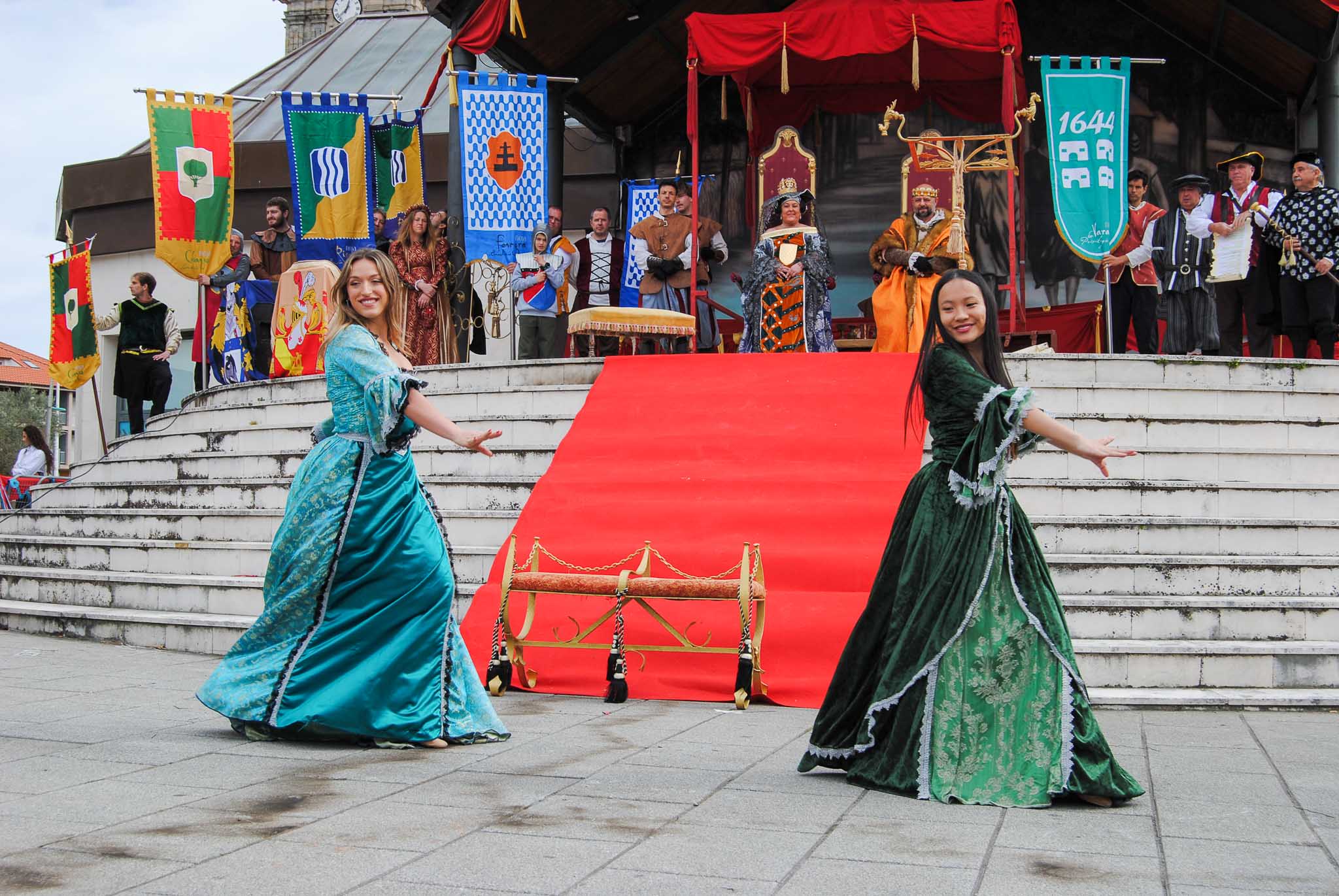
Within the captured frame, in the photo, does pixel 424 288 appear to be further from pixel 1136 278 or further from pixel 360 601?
pixel 360 601

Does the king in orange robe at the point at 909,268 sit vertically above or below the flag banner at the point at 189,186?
below

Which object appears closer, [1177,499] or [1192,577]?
[1192,577]

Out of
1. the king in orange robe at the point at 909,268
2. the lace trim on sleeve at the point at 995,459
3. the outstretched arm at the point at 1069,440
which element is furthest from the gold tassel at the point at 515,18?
the outstretched arm at the point at 1069,440

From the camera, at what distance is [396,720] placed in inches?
188

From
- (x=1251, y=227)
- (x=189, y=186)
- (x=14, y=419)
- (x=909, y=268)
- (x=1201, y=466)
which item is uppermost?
(x=189, y=186)

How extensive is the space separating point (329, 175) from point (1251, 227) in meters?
8.27

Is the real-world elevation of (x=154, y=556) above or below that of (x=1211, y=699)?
above

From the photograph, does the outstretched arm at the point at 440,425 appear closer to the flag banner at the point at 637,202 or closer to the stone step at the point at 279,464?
the stone step at the point at 279,464

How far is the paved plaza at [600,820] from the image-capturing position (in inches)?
122

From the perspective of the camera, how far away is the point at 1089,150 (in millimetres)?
11383

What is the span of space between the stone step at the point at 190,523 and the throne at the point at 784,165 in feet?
21.7

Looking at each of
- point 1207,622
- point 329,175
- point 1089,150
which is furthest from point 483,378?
Result: point 1207,622

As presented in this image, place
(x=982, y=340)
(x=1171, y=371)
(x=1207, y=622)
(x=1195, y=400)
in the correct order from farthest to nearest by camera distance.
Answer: (x=1171, y=371) < (x=1195, y=400) < (x=1207, y=622) < (x=982, y=340)

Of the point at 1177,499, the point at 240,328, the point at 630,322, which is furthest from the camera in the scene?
the point at 240,328
